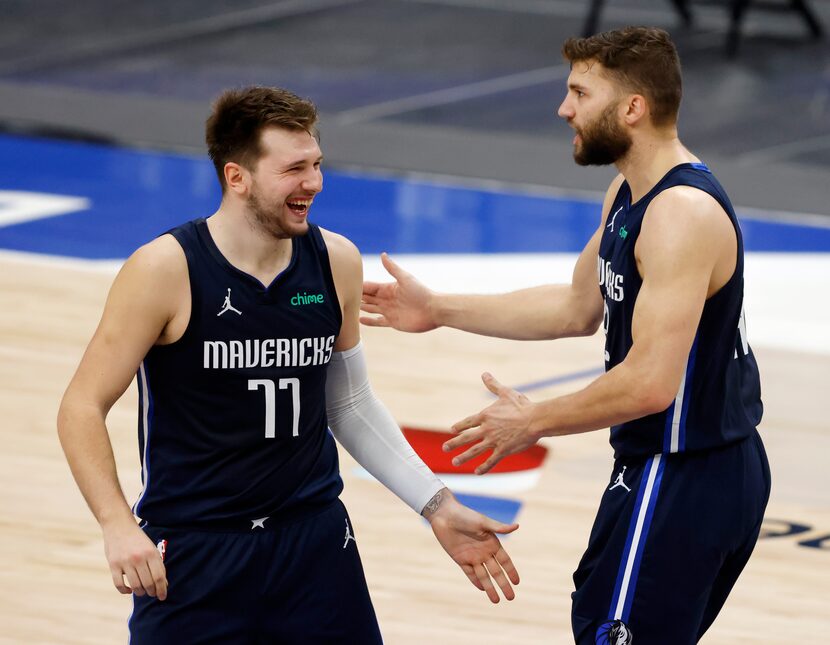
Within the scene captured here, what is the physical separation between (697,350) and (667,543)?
16.2 inches

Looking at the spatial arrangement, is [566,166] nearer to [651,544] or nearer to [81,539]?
[81,539]

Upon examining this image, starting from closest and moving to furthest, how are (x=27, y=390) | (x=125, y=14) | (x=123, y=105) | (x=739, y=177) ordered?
(x=27, y=390), (x=739, y=177), (x=123, y=105), (x=125, y=14)

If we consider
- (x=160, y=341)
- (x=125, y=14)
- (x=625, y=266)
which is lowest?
(x=160, y=341)

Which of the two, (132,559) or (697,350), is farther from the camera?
(697,350)

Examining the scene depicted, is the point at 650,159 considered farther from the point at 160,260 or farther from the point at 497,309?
the point at 160,260

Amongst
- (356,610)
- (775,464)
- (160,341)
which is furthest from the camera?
(775,464)

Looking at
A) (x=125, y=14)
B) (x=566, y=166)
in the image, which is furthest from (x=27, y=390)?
(x=125, y=14)

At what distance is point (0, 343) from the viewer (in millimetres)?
6582

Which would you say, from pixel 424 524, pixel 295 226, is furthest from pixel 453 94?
pixel 295 226

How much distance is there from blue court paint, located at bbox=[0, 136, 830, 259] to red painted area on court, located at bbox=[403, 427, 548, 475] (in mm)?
2798

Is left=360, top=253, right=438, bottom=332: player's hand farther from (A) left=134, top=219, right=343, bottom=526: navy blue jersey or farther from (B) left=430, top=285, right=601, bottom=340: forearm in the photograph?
(A) left=134, top=219, right=343, bottom=526: navy blue jersey

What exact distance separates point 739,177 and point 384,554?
18.8 ft

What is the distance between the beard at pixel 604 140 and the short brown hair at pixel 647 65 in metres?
0.07

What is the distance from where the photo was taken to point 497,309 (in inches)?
149
